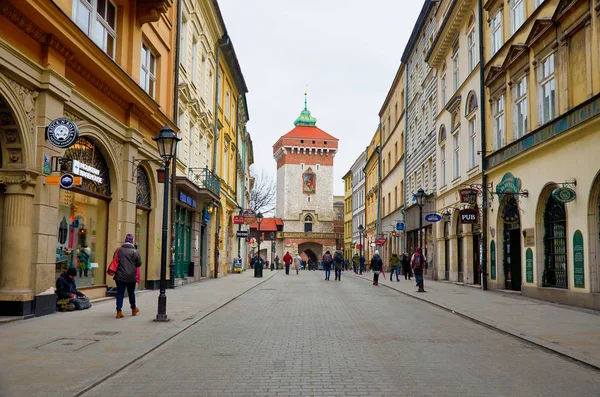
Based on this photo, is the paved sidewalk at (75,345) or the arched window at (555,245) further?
the arched window at (555,245)

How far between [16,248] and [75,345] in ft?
12.3

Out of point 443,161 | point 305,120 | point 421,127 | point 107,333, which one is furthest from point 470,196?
point 305,120

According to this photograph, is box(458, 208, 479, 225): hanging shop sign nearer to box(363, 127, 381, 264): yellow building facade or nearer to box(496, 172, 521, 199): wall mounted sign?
box(496, 172, 521, 199): wall mounted sign

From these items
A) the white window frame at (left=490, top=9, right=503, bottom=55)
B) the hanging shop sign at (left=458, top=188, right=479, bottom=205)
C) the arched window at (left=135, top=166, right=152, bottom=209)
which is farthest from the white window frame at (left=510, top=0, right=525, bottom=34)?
the arched window at (left=135, top=166, right=152, bottom=209)

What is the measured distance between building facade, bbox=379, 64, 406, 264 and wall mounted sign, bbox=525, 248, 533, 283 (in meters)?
23.4

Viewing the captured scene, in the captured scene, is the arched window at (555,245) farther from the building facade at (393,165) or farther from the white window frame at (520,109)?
the building facade at (393,165)

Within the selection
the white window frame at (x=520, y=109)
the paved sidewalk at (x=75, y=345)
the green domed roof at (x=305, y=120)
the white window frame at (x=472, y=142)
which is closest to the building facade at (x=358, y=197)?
the green domed roof at (x=305, y=120)

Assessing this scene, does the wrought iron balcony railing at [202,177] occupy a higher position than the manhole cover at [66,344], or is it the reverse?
the wrought iron balcony railing at [202,177]

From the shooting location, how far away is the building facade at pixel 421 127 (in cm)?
3331

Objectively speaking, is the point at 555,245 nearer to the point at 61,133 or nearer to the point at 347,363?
the point at 347,363

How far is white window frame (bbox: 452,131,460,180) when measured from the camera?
27497 millimetres

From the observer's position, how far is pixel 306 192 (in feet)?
292

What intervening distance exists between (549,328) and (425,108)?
25746 millimetres

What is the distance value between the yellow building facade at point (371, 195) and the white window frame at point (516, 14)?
1363 inches
